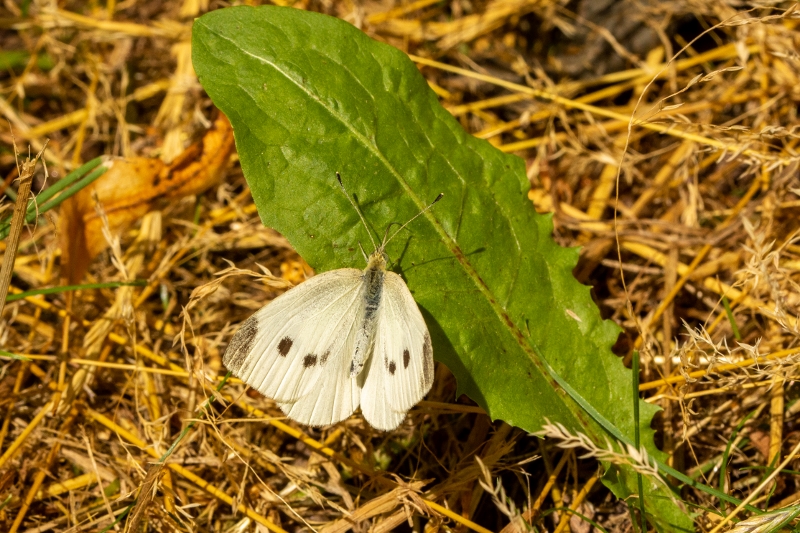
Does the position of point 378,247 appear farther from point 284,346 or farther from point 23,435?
point 23,435

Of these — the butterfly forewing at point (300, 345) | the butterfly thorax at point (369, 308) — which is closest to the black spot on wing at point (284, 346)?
the butterfly forewing at point (300, 345)

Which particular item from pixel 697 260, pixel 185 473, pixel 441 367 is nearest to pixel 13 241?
pixel 185 473

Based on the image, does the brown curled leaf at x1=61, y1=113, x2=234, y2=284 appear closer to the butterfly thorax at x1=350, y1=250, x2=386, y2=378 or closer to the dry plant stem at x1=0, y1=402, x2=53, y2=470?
the dry plant stem at x1=0, y1=402, x2=53, y2=470

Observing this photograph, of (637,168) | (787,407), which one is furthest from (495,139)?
(787,407)

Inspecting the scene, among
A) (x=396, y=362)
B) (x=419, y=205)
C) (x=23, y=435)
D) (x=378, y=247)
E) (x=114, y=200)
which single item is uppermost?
(x=419, y=205)

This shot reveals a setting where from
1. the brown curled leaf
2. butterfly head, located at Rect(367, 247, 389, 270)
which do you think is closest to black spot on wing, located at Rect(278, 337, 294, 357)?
butterfly head, located at Rect(367, 247, 389, 270)

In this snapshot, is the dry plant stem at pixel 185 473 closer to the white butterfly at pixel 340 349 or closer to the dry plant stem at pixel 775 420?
the white butterfly at pixel 340 349

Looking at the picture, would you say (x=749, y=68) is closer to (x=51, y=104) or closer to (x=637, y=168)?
(x=637, y=168)
